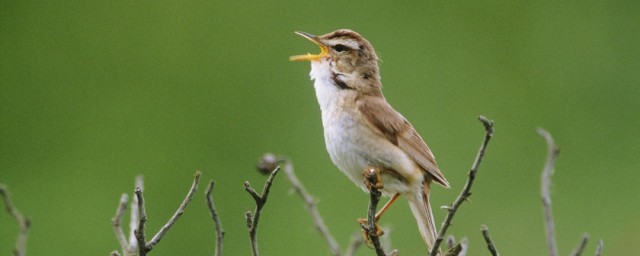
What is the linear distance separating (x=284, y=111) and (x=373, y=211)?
251 inches

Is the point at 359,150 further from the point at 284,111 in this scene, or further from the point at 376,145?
the point at 284,111

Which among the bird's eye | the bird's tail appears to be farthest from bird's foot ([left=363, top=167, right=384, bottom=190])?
the bird's eye

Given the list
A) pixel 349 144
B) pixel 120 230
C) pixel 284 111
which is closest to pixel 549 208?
pixel 349 144

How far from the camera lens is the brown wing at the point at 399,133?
4664 mm

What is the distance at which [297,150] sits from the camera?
9.57 meters

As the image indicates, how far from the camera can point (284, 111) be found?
34.1 ft

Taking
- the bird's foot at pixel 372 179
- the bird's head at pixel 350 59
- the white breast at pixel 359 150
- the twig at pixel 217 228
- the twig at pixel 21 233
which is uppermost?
the bird's head at pixel 350 59

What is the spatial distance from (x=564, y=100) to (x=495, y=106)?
0.70 metres

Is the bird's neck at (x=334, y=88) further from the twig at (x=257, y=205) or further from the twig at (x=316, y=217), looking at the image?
the twig at (x=257, y=205)

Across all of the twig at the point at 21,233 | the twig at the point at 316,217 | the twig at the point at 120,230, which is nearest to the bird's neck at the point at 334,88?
the twig at the point at 316,217

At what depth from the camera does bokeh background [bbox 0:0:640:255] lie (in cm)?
889

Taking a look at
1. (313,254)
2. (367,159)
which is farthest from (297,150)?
(367,159)

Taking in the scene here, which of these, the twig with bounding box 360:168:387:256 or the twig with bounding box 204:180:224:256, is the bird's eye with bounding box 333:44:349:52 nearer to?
the twig with bounding box 360:168:387:256

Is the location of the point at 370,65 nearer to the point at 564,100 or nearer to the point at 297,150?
the point at 297,150
